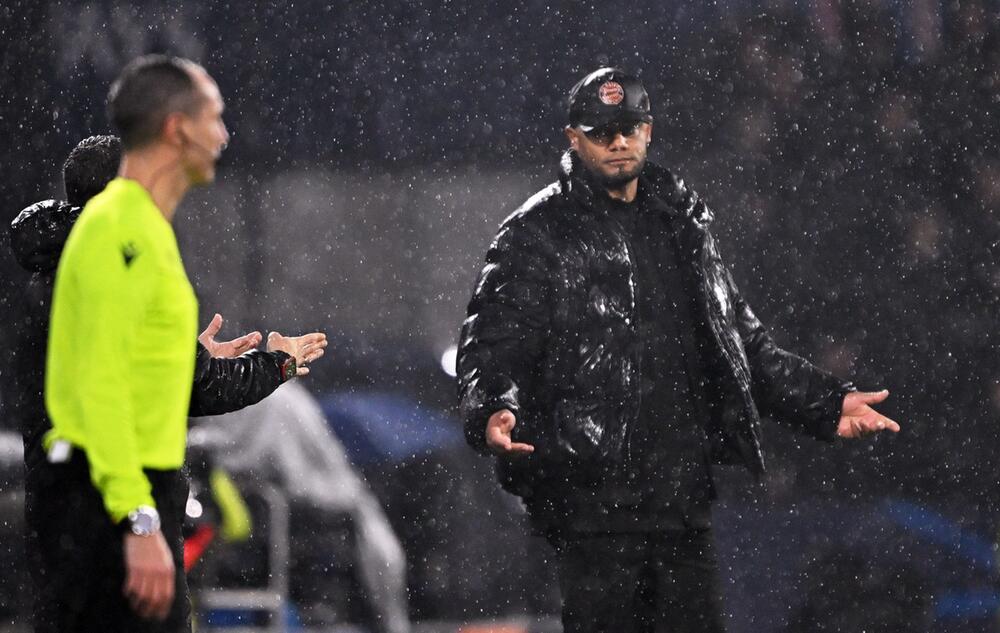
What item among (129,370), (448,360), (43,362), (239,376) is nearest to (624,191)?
(239,376)

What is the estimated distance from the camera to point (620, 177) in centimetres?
374

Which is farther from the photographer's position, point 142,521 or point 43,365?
point 43,365

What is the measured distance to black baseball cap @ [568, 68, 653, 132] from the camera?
3.77 meters

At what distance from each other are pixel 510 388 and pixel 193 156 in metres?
1.27

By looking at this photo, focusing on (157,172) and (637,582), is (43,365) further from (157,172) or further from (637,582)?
(637,582)

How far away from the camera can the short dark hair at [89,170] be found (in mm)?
3053

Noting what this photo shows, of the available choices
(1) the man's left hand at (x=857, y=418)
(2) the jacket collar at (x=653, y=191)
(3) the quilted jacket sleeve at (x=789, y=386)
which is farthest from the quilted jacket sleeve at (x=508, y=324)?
(1) the man's left hand at (x=857, y=418)

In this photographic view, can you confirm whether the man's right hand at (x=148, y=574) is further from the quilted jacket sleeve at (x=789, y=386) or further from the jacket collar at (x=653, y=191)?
the quilted jacket sleeve at (x=789, y=386)

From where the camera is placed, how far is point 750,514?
18.3 feet

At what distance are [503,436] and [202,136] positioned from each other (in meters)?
1.23

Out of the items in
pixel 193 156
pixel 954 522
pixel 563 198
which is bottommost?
pixel 954 522

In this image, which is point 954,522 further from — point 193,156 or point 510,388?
point 193,156

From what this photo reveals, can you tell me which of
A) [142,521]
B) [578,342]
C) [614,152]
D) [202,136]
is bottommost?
[578,342]

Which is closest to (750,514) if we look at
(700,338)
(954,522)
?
(954,522)
